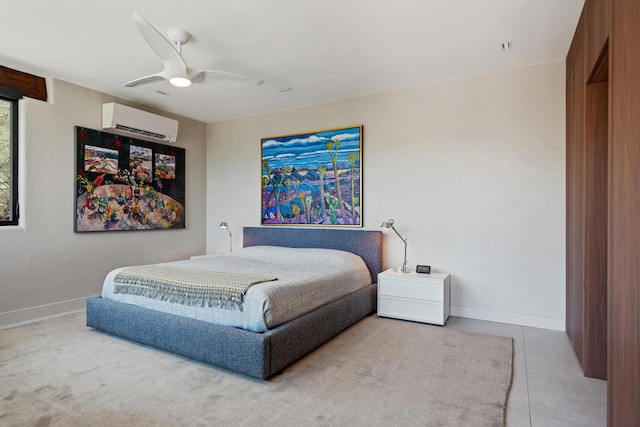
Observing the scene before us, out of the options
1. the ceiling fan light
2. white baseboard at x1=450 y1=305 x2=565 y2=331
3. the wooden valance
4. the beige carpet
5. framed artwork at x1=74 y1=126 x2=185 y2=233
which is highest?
the wooden valance

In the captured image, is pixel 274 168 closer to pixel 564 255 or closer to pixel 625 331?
pixel 564 255

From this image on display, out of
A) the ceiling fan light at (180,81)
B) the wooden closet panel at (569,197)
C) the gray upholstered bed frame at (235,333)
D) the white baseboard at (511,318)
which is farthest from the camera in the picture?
the white baseboard at (511,318)

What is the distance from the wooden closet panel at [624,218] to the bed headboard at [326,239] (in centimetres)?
266

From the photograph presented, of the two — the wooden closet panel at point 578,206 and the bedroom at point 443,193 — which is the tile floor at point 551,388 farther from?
the bedroom at point 443,193

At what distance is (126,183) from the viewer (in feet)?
14.9

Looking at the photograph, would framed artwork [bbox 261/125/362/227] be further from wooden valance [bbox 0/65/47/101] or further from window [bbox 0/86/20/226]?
window [bbox 0/86/20/226]

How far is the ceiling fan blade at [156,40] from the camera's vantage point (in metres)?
2.23

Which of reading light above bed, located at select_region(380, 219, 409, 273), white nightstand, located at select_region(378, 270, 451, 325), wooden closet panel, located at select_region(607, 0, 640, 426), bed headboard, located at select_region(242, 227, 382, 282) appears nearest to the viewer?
wooden closet panel, located at select_region(607, 0, 640, 426)

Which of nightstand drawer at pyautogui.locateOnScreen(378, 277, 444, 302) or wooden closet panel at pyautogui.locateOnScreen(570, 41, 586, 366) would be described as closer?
wooden closet panel at pyautogui.locateOnScreen(570, 41, 586, 366)

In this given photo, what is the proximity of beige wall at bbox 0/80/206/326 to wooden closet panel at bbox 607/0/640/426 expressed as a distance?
15.9 feet

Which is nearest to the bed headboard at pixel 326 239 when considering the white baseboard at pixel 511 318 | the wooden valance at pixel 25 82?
the white baseboard at pixel 511 318

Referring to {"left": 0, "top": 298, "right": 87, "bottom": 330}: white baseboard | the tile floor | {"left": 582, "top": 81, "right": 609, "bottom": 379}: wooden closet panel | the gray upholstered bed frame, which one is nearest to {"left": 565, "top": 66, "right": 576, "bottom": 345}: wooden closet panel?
the tile floor

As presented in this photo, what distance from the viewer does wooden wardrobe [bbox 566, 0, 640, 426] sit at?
1428mm

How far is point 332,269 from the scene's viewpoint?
364cm
